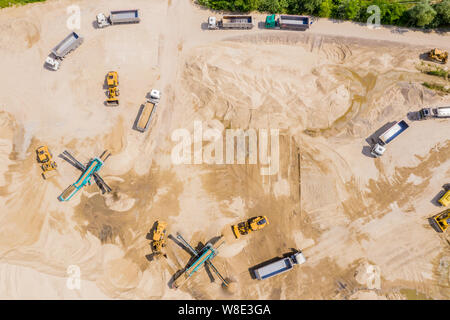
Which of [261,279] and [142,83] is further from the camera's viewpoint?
[142,83]

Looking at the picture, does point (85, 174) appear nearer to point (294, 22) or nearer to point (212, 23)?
point (212, 23)

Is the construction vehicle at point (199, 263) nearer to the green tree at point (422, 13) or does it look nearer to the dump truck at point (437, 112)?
the dump truck at point (437, 112)

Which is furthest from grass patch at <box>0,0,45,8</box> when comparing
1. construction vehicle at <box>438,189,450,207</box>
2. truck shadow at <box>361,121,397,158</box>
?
construction vehicle at <box>438,189,450,207</box>
